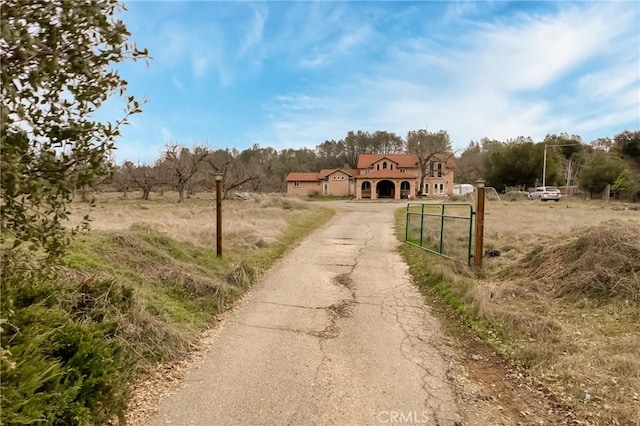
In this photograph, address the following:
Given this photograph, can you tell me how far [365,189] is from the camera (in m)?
53.3

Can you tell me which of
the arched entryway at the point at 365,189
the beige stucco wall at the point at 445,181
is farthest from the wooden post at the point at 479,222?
the beige stucco wall at the point at 445,181

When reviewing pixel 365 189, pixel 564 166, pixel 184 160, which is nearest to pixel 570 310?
pixel 184 160

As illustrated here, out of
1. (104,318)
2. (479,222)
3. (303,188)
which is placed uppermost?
(303,188)

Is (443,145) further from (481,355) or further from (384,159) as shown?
(481,355)

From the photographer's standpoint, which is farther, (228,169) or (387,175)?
(387,175)

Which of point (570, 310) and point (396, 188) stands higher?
point (396, 188)

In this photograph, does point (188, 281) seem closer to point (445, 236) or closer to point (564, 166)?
point (445, 236)

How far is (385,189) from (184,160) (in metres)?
26.6

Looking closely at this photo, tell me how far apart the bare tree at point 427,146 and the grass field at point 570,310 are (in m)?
44.1

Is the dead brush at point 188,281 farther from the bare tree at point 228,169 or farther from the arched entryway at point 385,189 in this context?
the arched entryway at point 385,189

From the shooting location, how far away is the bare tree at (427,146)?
5211 cm

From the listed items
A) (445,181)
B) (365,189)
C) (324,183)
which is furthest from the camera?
(324,183)

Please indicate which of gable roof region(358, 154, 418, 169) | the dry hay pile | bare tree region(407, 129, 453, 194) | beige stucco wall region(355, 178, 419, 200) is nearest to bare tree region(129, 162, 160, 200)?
beige stucco wall region(355, 178, 419, 200)

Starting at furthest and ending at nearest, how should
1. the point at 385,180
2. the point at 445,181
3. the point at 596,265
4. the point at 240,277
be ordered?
1. the point at 445,181
2. the point at 385,180
3. the point at 240,277
4. the point at 596,265
